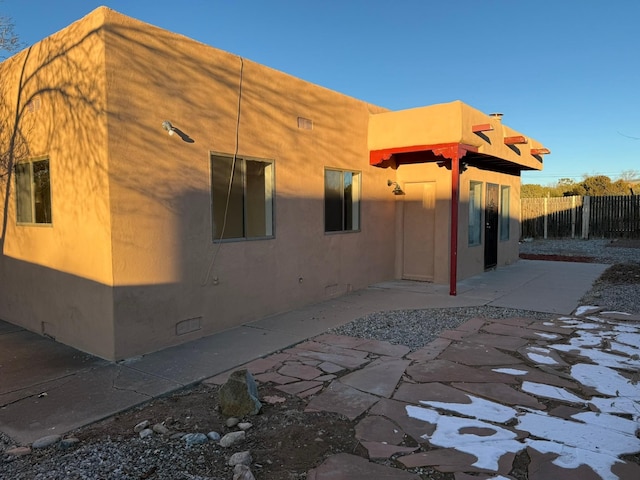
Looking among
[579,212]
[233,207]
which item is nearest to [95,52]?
[233,207]

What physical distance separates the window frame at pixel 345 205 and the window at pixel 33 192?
14.5 ft

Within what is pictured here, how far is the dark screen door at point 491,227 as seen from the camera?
1182 centimetres

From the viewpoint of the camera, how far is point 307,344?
5.77m

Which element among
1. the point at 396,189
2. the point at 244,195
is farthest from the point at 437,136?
the point at 244,195

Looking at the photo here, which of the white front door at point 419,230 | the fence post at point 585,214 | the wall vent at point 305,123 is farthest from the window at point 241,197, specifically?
the fence post at point 585,214

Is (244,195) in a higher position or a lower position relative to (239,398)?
higher

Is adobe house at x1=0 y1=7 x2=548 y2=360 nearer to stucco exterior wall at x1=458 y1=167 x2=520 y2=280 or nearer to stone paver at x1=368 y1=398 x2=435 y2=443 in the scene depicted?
stucco exterior wall at x1=458 y1=167 x2=520 y2=280

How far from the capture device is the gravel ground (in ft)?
9.64

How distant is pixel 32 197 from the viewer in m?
6.48

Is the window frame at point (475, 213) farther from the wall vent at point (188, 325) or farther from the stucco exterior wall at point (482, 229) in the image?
the wall vent at point (188, 325)

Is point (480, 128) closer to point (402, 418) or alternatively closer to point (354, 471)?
point (402, 418)

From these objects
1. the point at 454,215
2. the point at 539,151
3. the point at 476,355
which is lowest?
the point at 476,355

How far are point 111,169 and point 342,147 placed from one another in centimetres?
482

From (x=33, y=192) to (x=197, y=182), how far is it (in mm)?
2560
